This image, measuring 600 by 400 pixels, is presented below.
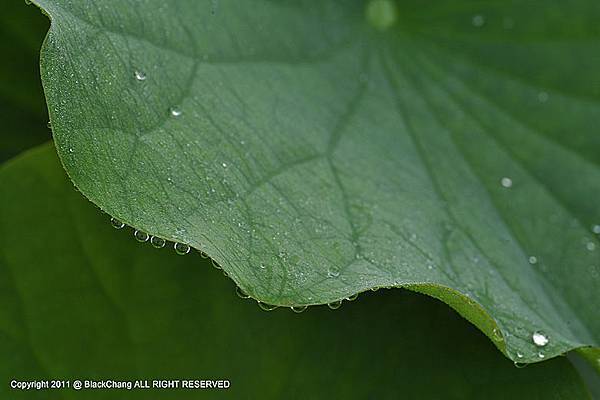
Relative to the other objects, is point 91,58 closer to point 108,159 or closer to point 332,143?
point 108,159

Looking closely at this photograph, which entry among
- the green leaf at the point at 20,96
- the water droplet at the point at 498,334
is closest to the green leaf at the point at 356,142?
Answer: the water droplet at the point at 498,334

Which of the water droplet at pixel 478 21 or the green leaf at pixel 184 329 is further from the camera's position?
the water droplet at pixel 478 21

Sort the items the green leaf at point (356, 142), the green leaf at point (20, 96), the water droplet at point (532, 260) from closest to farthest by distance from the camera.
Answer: the green leaf at point (356, 142)
the water droplet at point (532, 260)
the green leaf at point (20, 96)

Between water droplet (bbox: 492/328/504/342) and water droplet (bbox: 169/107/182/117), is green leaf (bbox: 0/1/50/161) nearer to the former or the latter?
water droplet (bbox: 169/107/182/117)

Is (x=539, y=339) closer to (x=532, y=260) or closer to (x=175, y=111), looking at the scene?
(x=532, y=260)

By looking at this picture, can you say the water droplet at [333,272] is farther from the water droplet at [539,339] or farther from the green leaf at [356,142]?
the water droplet at [539,339]

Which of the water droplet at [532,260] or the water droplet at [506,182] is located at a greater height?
the water droplet at [506,182]

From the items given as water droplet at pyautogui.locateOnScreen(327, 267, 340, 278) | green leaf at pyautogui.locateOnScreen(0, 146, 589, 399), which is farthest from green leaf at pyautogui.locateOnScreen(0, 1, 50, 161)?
water droplet at pyautogui.locateOnScreen(327, 267, 340, 278)

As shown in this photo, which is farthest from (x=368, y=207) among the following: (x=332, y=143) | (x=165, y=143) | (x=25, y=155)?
(x=25, y=155)
